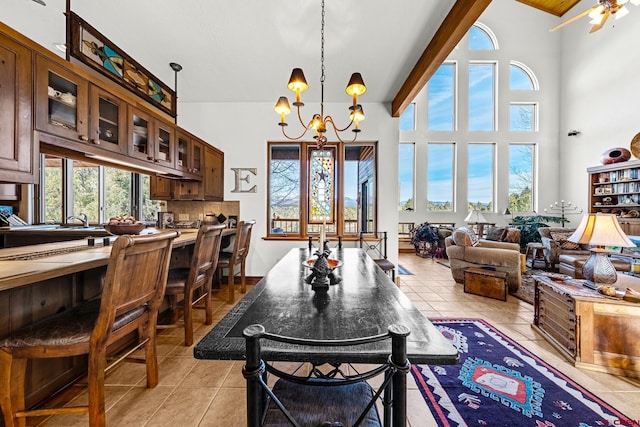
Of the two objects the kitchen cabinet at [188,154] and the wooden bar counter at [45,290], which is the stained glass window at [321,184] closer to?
the kitchen cabinet at [188,154]

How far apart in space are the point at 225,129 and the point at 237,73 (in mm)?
1146

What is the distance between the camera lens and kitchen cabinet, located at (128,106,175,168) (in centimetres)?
266

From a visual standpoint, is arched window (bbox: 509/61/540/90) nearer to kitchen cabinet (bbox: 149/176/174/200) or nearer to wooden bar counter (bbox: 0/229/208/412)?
kitchen cabinet (bbox: 149/176/174/200)

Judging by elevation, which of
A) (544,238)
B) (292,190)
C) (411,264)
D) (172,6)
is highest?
(172,6)

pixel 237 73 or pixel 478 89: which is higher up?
pixel 478 89

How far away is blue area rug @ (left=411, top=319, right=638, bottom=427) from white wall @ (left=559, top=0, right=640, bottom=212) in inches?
299

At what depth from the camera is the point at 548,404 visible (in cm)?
165

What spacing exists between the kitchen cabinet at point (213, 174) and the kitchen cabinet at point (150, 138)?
77 centimetres

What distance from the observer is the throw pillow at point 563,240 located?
5186mm

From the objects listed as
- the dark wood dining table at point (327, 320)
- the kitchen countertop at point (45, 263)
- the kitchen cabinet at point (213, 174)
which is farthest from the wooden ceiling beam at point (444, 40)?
the kitchen countertop at point (45, 263)

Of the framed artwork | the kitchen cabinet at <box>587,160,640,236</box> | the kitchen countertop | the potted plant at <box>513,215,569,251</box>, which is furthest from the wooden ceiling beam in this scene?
the kitchen cabinet at <box>587,160,640,236</box>

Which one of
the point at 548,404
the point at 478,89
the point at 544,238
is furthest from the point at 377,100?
the point at 478,89

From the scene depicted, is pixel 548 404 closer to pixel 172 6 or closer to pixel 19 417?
pixel 19 417

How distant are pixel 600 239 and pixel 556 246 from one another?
425 cm
